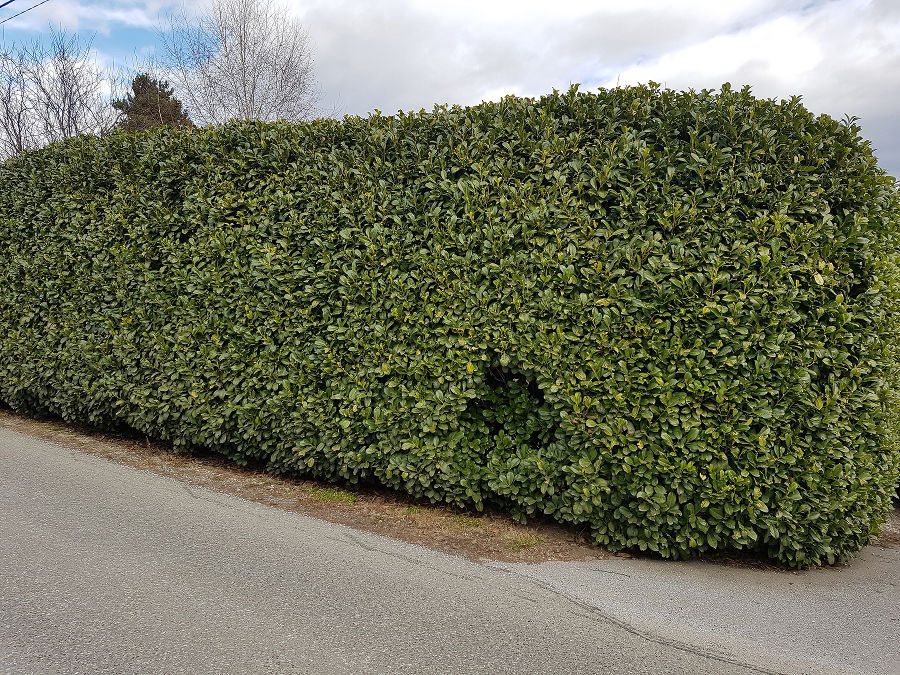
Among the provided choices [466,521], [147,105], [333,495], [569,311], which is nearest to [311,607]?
[466,521]

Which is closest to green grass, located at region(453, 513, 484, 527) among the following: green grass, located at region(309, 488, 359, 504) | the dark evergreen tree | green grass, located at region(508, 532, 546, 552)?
green grass, located at region(508, 532, 546, 552)

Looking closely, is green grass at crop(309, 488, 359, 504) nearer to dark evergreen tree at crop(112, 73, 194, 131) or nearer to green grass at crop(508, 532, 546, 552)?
green grass at crop(508, 532, 546, 552)

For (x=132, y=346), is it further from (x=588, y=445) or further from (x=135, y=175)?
(x=588, y=445)

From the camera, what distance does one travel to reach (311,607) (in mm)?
3379

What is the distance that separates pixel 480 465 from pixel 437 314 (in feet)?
3.94

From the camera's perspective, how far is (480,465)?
15.3ft

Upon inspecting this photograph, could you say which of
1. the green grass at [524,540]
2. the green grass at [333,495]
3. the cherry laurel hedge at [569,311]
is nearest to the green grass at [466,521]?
the cherry laurel hedge at [569,311]

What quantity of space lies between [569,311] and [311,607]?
Result: 244cm

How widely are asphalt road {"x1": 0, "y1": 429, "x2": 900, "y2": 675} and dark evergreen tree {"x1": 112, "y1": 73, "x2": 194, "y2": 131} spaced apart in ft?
51.5

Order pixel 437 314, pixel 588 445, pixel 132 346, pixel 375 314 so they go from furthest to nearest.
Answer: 1. pixel 132 346
2. pixel 375 314
3. pixel 437 314
4. pixel 588 445

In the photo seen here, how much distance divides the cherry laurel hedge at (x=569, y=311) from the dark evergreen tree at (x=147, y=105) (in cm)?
1366

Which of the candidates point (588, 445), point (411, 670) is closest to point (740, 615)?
point (588, 445)

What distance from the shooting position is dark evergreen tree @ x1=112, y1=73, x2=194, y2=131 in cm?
1720

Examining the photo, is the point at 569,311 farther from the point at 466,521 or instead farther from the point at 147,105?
the point at 147,105
